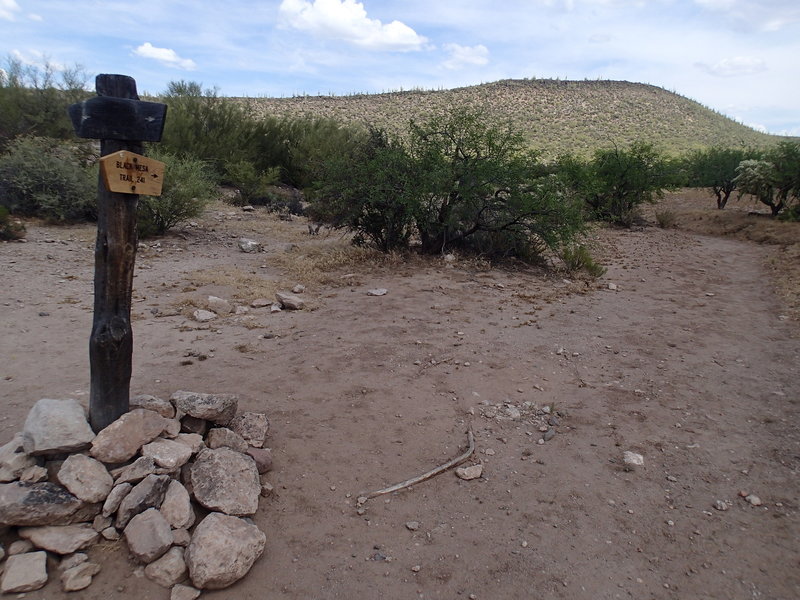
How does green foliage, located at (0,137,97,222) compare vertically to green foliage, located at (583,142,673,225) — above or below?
below

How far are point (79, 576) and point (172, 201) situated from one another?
9.68 metres

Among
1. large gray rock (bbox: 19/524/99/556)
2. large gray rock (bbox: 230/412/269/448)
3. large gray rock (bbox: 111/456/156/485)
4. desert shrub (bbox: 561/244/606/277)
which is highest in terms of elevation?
desert shrub (bbox: 561/244/606/277)

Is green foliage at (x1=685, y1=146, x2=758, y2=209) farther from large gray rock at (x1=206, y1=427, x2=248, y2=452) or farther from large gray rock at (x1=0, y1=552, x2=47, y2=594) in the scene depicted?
large gray rock at (x1=0, y1=552, x2=47, y2=594)

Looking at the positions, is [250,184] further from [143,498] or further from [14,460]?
[143,498]

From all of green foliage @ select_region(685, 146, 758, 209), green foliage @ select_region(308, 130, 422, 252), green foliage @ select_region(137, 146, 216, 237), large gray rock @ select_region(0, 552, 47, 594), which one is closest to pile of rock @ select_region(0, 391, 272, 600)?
large gray rock @ select_region(0, 552, 47, 594)

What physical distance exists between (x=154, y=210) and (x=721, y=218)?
17501 mm

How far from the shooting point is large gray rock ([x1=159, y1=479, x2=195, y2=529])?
2.77 m

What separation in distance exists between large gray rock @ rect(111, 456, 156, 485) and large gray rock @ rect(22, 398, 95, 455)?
0.92 feet

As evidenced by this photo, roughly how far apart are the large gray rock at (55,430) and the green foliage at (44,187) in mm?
9644

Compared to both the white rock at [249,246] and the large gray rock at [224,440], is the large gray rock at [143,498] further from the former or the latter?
the white rock at [249,246]

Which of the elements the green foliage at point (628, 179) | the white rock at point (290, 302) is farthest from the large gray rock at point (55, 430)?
the green foliage at point (628, 179)

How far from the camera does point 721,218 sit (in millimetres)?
17547

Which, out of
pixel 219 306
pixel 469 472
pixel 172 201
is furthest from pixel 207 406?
pixel 172 201

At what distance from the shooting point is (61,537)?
261 cm
